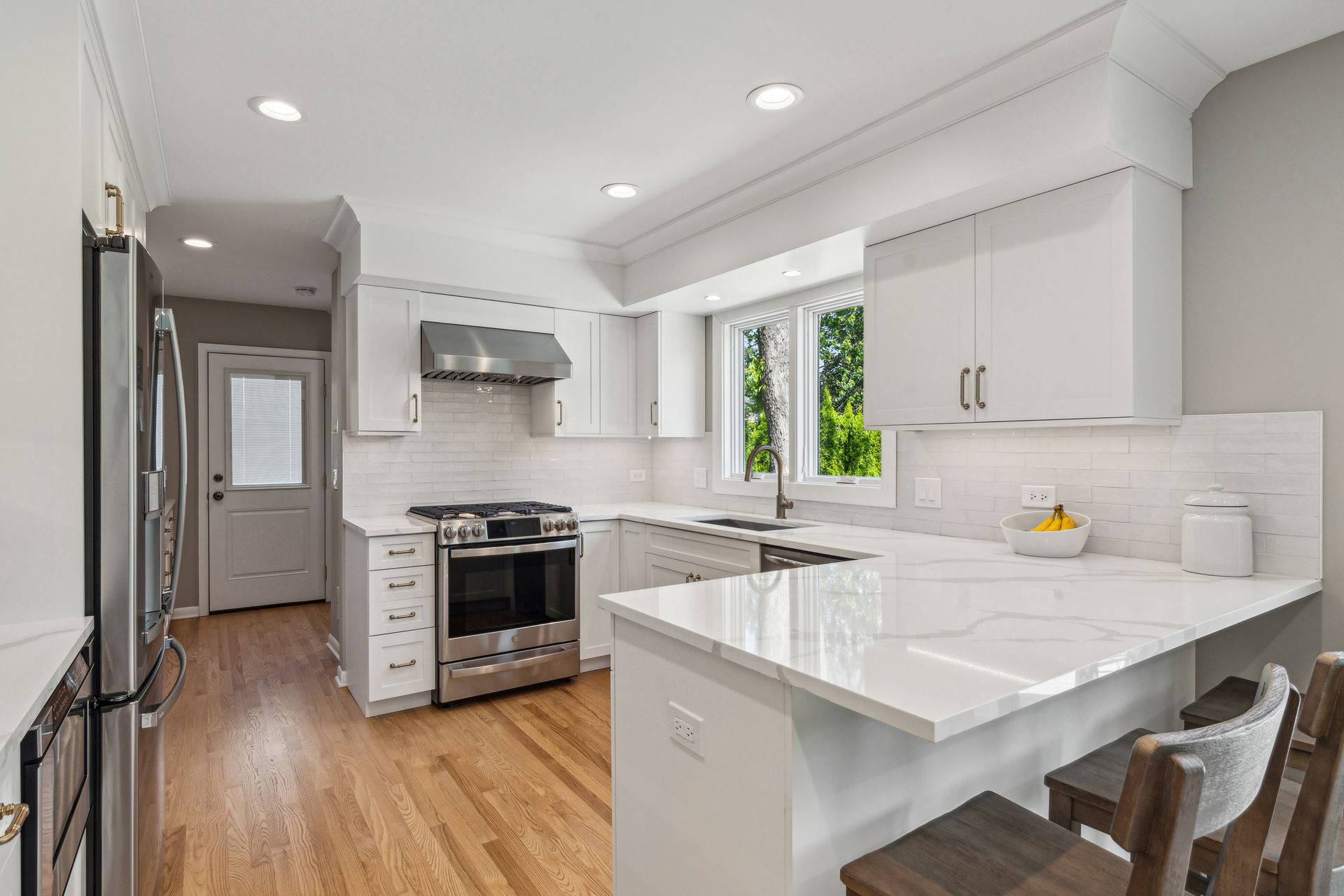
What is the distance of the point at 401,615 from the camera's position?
3383 millimetres

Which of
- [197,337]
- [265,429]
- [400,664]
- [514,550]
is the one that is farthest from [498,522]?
[197,337]

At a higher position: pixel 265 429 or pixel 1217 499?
pixel 265 429

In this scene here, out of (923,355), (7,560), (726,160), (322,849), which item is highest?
(726,160)

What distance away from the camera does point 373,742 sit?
3.07m

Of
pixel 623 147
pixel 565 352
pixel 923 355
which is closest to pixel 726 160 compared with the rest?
pixel 623 147

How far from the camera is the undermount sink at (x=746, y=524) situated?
3553 mm

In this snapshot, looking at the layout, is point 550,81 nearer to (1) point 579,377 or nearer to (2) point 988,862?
(1) point 579,377

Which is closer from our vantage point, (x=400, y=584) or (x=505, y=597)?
(x=400, y=584)

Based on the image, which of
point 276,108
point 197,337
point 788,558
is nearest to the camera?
point 276,108

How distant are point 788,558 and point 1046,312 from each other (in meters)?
1.29

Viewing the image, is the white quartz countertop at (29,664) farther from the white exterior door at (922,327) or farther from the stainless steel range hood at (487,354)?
the white exterior door at (922,327)

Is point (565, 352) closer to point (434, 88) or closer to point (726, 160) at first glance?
point (726, 160)

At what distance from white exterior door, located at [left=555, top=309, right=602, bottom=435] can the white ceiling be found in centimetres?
92

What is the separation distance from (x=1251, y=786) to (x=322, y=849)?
7.95ft
